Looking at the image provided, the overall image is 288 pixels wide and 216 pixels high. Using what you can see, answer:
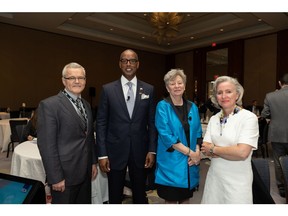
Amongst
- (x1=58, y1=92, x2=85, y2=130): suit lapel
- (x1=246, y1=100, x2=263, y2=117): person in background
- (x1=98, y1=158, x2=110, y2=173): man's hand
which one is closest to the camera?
(x1=58, y1=92, x2=85, y2=130): suit lapel

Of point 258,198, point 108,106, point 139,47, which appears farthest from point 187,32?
point 258,198

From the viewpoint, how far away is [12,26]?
31.1 ft

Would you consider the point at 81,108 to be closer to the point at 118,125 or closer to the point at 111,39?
the point at 118,125

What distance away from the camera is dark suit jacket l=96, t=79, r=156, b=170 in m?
2.19

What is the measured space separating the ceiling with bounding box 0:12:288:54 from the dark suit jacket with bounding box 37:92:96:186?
7166 mm

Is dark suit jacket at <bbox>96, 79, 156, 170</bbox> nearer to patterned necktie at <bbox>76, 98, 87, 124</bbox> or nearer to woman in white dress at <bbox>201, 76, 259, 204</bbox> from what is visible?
patterned necktie at <bbox>76, 98, 87, 124</bbox>

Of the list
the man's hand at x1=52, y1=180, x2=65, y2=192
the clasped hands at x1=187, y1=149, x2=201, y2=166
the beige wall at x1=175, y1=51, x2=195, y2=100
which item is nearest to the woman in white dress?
the clasped hands at x1=187, y1=149, x2=201, y2=166

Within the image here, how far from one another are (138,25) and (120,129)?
29.2 ft

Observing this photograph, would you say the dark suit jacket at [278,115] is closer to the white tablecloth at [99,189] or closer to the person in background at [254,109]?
the white tablecloth at [99,189]

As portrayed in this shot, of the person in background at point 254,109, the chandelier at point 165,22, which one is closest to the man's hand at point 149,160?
the chandelier at point 165,22

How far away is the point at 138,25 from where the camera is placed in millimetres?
10320

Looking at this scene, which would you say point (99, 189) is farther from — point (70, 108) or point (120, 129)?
point (70, 108)

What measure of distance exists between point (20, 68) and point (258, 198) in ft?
33.4
